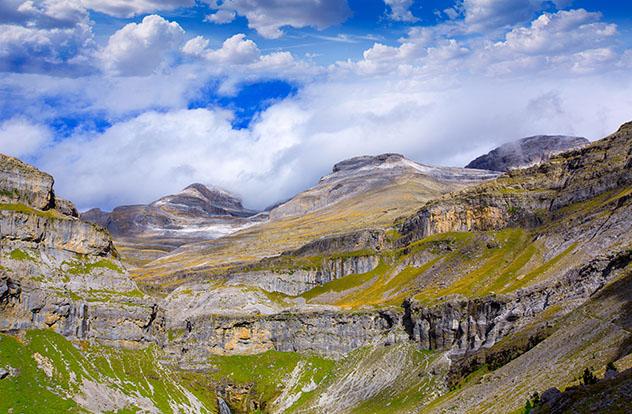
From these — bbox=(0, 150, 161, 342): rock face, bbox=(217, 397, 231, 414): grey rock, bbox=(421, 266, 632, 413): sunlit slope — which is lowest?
bbox=(217, 397, 231, 414): grey rock

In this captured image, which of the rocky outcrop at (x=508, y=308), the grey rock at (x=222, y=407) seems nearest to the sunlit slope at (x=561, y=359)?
the rocky outcrop at (x=508, y=308)

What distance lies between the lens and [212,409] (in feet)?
627

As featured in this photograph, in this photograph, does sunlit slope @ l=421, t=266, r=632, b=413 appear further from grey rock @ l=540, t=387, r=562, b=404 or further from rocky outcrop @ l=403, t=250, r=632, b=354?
grey rock @ l=540, t=387, r=562, b=404

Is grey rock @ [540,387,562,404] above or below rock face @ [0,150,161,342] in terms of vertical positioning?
below

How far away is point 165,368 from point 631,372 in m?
151

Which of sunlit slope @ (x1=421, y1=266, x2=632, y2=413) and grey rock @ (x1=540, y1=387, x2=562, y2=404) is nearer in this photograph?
grey rock @ (x1=540, y1=387, x2=562, y2=404)

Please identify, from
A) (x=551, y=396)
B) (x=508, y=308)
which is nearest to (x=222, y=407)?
(x=508, y=308)

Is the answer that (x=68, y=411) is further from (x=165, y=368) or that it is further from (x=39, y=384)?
(x=165, y=368)

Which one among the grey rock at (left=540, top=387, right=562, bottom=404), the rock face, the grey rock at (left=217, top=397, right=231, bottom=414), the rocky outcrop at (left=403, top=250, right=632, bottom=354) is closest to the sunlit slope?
the rocky outcrop at (left=403, top=250, right=632, bottom=354)

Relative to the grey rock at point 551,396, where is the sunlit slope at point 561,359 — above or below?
below

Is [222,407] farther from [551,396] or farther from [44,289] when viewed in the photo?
[551,396]

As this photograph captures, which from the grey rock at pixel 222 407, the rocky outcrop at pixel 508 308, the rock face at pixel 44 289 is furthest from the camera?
the grey rock at pixel 222 407

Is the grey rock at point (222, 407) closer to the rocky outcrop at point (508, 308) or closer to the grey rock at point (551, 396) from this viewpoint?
the rocky outcrop at point (508, 308)

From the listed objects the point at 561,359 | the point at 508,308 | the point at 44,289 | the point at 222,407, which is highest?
the point at 44,289
